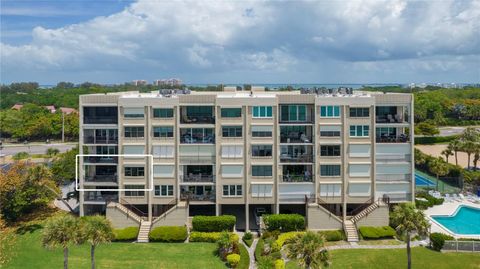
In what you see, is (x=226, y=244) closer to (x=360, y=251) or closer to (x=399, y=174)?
(x=360, y=251)

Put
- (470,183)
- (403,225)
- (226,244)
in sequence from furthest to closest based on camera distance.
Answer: (470,183), (226,244), (403,225)

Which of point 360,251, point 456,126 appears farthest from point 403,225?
point 456,126

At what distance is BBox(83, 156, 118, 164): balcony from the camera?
50.9m

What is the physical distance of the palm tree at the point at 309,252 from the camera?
1189 inches

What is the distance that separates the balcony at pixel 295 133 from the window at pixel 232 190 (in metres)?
7.85

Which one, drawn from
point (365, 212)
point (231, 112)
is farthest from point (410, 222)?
point (231, 112)

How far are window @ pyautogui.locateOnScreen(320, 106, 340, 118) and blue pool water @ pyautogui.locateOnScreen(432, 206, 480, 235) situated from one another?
60.3 feet

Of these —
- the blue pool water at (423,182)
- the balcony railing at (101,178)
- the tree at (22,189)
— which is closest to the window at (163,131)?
the balcony railing at (101,178)

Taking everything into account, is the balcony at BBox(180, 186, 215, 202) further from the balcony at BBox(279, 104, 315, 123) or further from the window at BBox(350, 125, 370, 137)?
the window at BBox(350, 125, 370, 137)

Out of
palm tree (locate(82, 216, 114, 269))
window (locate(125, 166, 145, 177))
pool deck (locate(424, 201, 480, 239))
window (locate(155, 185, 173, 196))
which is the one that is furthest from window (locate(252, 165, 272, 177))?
palm tree (locate(82, 216, 114, 269))

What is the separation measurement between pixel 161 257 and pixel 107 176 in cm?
1489

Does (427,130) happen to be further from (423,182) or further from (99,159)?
(99,159)

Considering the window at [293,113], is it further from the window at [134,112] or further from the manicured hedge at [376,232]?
the window at [134,112]

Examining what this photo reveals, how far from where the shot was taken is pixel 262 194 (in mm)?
49844
